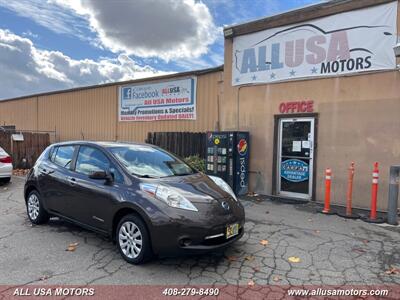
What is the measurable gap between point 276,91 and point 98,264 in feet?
21.2

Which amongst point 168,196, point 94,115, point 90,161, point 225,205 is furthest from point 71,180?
point 94,115

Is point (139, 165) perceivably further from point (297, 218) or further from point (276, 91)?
point (276, 91)

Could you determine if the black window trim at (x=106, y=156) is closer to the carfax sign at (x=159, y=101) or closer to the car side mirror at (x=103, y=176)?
the car side mirror at (x=103, y=176)

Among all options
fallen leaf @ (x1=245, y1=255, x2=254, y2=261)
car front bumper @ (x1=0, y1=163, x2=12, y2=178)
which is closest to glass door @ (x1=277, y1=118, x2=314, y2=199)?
fallen leaf @ (x1=245, y1=255, x2=254, y2=261)

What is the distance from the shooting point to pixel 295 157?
8.75 metres

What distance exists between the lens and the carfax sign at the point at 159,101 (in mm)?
11774

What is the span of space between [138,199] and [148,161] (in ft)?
3.38

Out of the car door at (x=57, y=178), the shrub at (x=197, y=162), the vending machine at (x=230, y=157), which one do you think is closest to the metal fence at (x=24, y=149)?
the shrub at (x=197, y=162)

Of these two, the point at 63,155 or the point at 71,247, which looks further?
the point at 63,155

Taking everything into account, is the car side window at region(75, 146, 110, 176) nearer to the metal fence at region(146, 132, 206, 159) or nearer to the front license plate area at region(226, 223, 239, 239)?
the front license plate area at region(226, 223, 239, 239)

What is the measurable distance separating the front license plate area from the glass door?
4682 mm

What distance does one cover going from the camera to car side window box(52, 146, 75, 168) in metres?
5.60

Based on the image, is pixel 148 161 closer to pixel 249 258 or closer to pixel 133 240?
pixel 133 240

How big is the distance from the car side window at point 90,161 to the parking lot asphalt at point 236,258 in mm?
1086
